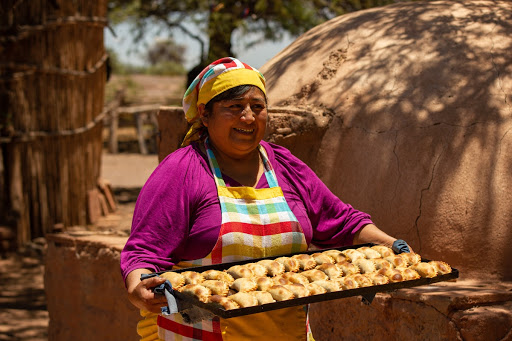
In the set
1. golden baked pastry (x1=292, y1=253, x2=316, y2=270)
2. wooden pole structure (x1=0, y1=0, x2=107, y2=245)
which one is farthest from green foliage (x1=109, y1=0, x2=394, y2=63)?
golden baked pastry (x1=292, y1=253, x2=316, y2=270)

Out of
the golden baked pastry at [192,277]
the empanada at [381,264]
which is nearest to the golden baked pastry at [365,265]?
the empanada at [381,264]

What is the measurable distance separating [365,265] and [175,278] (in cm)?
68

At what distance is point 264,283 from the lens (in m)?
2.19

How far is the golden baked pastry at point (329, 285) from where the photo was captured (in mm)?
2199

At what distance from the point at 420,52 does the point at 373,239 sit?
1580 millimetres

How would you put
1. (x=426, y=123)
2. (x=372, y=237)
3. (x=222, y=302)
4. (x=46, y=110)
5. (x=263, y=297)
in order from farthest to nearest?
1. (x=46, y=110)
2. (x=426, y=123)
3. (x=372, y=237)
4. (x=263, y=297)
5. (x=222, y=302)

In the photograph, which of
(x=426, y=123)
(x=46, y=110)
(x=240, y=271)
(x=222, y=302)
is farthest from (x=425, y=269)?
(x=46, y=110)

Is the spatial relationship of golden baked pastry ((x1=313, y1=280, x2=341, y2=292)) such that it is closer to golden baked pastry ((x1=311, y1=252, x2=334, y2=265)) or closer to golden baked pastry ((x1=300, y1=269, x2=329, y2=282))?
golden baked pastry ((x1=300, y1=269, x2=329, y2=282))

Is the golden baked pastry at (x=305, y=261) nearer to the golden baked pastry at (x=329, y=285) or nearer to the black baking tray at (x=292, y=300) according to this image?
the black baking tray at (x=292, y=300)

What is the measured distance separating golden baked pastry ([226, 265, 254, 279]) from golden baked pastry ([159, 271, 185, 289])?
17 centimetres

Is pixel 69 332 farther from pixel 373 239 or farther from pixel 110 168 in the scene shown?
pixel 110 168

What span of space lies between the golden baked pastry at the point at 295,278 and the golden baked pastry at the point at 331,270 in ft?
0.35

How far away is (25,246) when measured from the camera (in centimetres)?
763

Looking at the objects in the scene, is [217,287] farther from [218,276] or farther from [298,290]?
[298,290]
